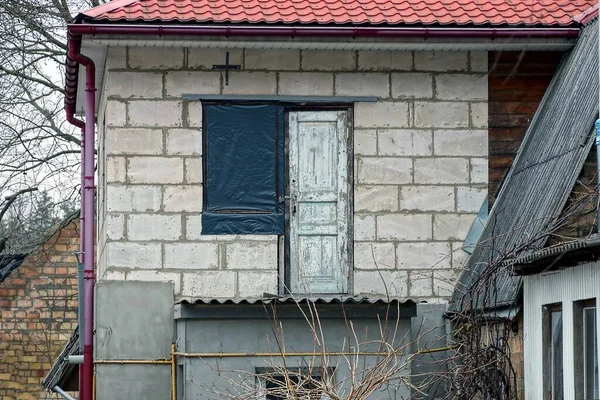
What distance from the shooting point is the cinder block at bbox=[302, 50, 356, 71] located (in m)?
13.0

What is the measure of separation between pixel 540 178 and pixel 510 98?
1.65m

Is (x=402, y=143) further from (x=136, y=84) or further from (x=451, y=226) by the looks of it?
(x=136, y=84)

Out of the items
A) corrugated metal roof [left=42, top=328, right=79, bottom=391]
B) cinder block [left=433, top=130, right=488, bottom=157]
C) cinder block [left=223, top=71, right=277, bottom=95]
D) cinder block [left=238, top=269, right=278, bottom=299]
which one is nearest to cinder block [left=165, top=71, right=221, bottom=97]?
cinder block [left=223, top=71, right=277, bottom=95]

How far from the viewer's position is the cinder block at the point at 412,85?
1305cm

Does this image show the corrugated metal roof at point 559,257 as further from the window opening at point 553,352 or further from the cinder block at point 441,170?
the cinder block at point 441,170

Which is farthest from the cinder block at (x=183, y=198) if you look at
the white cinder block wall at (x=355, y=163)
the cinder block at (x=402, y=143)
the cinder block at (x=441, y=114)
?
the cinder block at (x=441, y=114)

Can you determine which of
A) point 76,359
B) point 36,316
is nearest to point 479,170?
point 76,359

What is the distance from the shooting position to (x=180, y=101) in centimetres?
1278

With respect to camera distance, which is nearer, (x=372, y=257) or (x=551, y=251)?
(x=551, y=251)

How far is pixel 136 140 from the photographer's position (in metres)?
12.7

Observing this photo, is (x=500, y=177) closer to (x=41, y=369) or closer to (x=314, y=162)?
(x=314, y=162)

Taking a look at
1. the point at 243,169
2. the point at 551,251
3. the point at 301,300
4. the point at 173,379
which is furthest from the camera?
the point at 243,169

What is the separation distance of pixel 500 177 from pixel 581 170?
8.11 feet

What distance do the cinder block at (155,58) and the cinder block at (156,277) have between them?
80.9 inches
